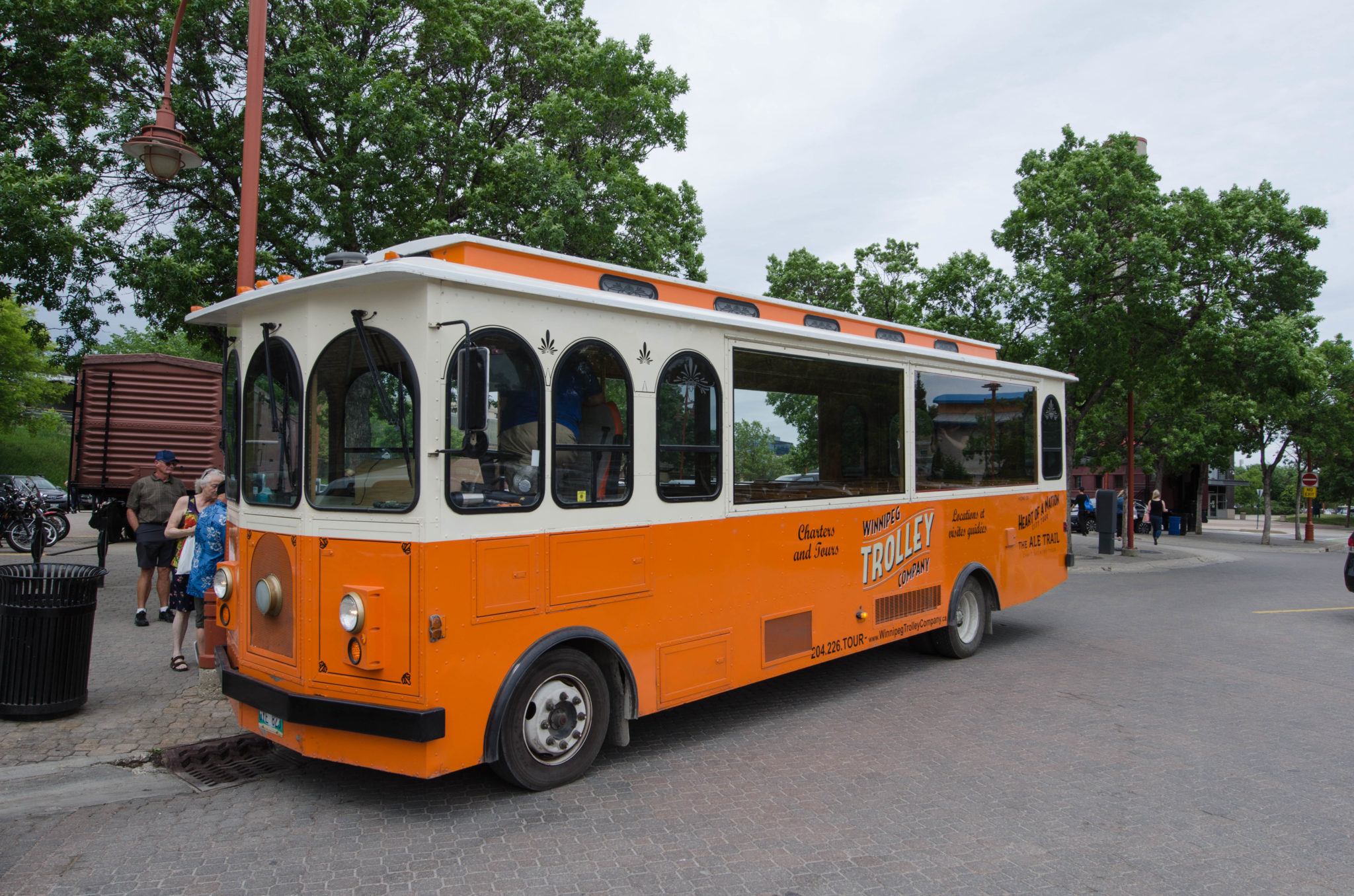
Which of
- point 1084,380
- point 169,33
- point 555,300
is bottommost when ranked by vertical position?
point 555,300

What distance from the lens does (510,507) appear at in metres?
4.44

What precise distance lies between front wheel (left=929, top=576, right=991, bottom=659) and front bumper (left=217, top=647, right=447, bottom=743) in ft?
17.9

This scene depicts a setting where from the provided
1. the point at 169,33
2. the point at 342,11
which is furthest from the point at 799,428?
the point at 169,33

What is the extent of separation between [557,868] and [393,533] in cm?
174

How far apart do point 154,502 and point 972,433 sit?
8.18 meters

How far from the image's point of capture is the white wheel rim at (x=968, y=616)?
27.3 ft

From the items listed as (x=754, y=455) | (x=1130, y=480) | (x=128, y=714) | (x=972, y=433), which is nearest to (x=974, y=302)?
(x=1130, y=480)

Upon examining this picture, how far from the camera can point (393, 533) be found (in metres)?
4.16

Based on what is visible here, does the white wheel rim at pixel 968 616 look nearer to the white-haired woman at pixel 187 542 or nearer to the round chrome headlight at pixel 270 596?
the round chrome headlight at pixel 270 596

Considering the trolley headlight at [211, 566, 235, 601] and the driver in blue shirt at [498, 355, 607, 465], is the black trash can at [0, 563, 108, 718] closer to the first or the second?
the trolley headlight at [211, 566, 235, 601]

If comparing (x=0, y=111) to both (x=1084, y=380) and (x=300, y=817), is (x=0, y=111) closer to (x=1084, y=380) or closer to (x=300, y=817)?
(x=300, y=817)

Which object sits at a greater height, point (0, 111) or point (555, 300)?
point (0, 111)

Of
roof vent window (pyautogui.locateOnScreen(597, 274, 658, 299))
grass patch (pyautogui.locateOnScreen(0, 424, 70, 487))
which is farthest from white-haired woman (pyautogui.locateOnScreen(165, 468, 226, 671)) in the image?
grass patch (pyautogui.locateOnScreen(0, 424, 70, 487))

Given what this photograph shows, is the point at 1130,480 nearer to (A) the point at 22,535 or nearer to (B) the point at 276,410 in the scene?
(B) the point at 276,410
